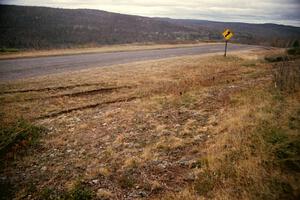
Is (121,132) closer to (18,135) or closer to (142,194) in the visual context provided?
(142,194)

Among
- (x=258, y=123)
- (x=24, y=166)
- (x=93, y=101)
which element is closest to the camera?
(x=24, y=166)

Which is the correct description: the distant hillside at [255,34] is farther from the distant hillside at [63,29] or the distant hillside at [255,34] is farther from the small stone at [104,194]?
the small stone at [104,194]

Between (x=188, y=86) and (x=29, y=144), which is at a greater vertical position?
(x=188, y=86)

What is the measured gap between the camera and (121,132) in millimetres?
5598

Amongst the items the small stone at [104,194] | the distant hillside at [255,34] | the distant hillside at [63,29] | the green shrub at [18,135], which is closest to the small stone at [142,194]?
the small stone at [104,194]

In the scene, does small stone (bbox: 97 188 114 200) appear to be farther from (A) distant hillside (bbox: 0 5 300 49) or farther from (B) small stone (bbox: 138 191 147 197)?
(A) distant hillside (bbox: 0 5 300 49)

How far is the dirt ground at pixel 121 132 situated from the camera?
365 centimetres

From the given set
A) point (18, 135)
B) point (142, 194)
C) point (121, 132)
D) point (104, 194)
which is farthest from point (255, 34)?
point (104, 194)

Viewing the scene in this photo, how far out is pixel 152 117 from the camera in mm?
6426

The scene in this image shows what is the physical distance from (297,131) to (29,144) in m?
5.87

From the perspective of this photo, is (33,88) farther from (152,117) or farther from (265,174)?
(265,174)

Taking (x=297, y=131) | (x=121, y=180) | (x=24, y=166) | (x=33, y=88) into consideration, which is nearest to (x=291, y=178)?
(x=297, y=131)

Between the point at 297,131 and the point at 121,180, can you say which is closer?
the point at 121,180

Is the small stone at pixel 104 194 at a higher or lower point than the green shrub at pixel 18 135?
lower
